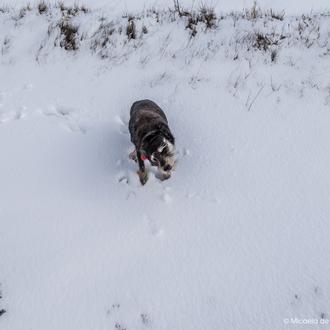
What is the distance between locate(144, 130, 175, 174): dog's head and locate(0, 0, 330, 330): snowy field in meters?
0.55

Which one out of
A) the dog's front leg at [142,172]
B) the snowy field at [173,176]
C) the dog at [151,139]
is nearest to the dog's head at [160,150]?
the dog at [151,139]

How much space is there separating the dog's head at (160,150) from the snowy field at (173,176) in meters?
0.55

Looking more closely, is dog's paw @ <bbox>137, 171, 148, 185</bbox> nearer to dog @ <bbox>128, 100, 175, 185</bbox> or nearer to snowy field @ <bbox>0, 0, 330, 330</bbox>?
dog @ <bbox>128, 100, 175, 185</bbox>

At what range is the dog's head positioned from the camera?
4430 millimetres

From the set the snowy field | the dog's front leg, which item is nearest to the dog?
the dog's front leg

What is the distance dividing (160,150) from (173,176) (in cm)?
81

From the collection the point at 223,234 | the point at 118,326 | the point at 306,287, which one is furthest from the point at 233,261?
the point at 118,326

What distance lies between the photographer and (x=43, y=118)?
19.6ft

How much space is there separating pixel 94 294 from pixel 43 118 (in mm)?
2907

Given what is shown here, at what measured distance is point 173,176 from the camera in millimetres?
5141

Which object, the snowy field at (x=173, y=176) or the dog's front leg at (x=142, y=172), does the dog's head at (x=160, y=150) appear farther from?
the snowy field at (x=173, y=176)

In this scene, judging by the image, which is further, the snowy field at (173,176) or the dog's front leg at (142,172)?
the dog's front leg at (142,172)

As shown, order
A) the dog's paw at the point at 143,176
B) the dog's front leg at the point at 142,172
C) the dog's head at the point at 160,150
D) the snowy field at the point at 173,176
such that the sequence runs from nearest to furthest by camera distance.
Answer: the snowy field at the point at 173,176 < the dog's head at the point at 160,150 < the dog's front leg at the point at 142,172 < the dog's paw at the point at 143,176

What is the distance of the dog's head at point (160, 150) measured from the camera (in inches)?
174
